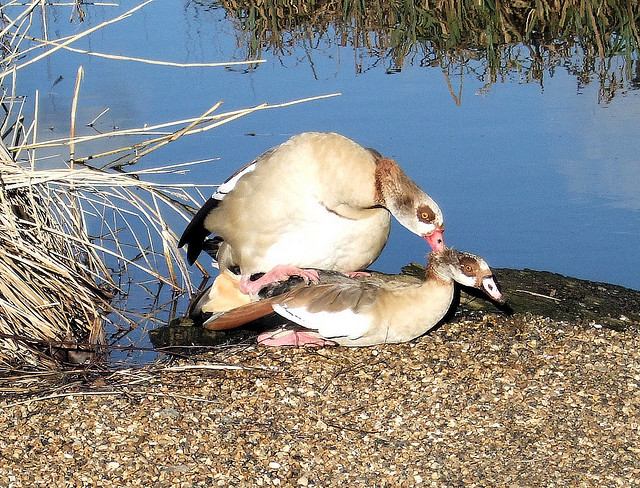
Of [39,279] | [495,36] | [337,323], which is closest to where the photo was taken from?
[337,323]

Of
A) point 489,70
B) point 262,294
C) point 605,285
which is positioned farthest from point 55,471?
point 489,70

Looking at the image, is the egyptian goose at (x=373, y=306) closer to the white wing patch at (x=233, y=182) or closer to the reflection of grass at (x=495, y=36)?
the white wing patch at (x=233, y=182)

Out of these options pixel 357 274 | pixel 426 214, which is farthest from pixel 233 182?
pixel 426 214

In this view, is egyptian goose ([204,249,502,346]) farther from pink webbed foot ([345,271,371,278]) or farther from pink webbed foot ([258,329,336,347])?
pink webbed foot ([345,271,371,278])

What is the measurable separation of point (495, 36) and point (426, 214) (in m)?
4.95

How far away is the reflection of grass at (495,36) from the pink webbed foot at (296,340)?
15.4ft

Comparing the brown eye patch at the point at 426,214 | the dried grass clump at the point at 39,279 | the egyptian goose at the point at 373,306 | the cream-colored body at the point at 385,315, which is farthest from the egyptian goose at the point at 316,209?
the dried grass clump at the point at 39,279

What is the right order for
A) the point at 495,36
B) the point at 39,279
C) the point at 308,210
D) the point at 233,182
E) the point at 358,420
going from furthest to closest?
the point at 495,36
the point at 233,182
the point at 39,279
the point at 308,210
the point at 358,420

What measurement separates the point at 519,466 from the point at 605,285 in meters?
2.27

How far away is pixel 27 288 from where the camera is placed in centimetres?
497

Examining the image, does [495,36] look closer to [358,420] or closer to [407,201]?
[407,201]

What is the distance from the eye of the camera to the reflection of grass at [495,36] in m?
8.98

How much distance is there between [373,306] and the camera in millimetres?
4777

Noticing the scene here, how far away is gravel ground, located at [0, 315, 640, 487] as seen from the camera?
3.71 m
